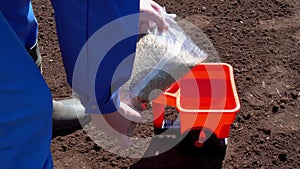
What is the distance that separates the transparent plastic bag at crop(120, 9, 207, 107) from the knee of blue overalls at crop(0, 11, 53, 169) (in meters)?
0.72

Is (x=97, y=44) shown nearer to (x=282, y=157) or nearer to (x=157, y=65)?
(x=157, y=65)

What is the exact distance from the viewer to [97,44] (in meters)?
1.13

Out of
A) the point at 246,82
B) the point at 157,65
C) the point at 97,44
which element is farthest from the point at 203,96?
the point at 97,44

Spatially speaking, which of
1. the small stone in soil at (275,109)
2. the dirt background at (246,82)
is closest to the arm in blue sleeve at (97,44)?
the dirt background at (246,82)

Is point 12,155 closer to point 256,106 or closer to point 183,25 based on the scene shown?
point 256,106

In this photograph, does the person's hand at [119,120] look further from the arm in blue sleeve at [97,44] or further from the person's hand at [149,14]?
the person's hand at [149,14]

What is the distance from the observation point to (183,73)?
6.32 ft

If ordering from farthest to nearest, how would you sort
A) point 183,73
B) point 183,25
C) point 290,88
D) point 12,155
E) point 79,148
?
point 183,25
point 290,88
point 79,148
point 183,73
point 12,155

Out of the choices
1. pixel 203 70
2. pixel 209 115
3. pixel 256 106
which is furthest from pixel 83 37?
pixel 256 106

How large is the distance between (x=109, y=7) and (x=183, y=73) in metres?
0.90

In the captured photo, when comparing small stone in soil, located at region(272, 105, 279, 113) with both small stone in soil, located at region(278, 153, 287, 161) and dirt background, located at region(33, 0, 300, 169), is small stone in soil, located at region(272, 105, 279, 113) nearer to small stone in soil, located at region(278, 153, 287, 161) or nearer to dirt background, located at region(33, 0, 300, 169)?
dirt background, located at region(33, 0, 300, 169)

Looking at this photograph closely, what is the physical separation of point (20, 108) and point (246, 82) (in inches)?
56.2

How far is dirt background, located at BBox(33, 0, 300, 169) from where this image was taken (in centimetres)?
200

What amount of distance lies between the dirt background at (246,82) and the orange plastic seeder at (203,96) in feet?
0.58
